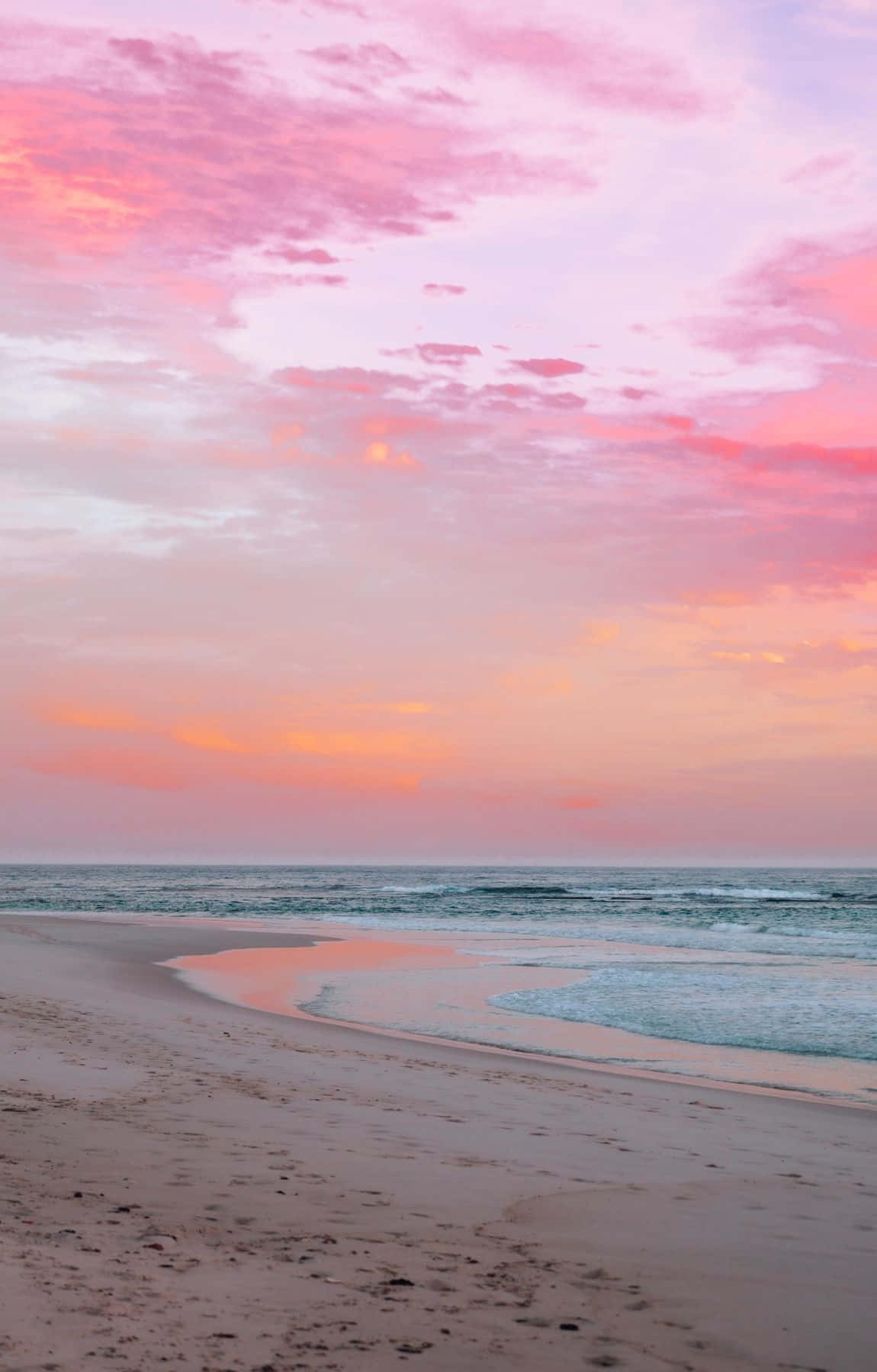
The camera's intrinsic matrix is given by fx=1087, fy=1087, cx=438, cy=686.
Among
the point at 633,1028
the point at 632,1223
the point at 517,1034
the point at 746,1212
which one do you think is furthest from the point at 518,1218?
the point at 633,1028

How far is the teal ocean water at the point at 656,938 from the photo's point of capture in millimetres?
18266

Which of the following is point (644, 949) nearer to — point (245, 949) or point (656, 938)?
point (656, 938)

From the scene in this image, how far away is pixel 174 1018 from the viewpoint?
16406 millimetres

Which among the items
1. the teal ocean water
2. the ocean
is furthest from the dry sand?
the teal ocean water

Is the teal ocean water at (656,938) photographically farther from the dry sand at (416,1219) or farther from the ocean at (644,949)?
the dry sand at (416,1219)

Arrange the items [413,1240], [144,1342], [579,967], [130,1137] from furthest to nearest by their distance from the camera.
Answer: [579,967] → [130,1137] → [413,1240] → [144,1342]

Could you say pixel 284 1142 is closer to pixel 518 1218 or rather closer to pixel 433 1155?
pixel 433 1155

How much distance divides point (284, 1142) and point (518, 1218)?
2.35 m

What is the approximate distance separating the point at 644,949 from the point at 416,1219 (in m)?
27.4

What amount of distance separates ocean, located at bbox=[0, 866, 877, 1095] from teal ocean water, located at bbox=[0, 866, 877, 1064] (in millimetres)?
72

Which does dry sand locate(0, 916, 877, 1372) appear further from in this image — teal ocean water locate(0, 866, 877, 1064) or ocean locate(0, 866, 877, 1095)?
teal ocean water locate(0, 866, 877, 1064)

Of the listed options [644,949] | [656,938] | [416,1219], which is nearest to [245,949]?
[644,949]

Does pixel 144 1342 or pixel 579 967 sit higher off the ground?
pixel 144 1342

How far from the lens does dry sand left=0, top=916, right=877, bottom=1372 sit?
4855 millimetres
